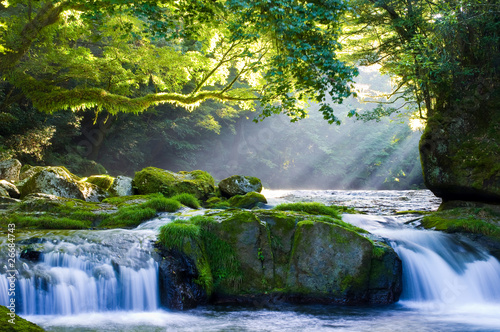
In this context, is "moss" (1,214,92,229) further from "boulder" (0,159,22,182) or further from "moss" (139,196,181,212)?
"boulder" (0,159,22,182)

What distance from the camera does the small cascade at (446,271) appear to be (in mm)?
5969

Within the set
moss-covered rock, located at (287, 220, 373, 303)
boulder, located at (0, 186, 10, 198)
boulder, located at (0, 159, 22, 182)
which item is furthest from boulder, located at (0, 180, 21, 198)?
moss-covered rock, located at (287, 220, 373, 303)

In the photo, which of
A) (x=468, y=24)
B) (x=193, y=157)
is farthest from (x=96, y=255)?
(x=193, y=157)

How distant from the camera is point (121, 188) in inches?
469

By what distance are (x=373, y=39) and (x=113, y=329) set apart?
1164cm

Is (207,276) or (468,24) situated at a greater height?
(468,24)

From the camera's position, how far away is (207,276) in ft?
18.3

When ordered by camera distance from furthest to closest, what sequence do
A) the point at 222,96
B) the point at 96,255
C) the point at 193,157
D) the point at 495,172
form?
the point at 193,157 → the point at 222,96 → the point at 495,172 → the point at 96,255

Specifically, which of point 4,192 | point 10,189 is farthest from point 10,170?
point 4,192

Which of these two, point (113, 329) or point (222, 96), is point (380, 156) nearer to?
point (222, 96)

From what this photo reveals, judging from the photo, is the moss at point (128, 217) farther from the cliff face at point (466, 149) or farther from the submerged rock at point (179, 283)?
the cliff face at point (466, 149)

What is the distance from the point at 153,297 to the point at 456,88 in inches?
393

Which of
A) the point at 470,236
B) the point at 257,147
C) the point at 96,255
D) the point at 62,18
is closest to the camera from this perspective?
the point at 96,255

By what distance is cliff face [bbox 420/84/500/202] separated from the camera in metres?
8.89
